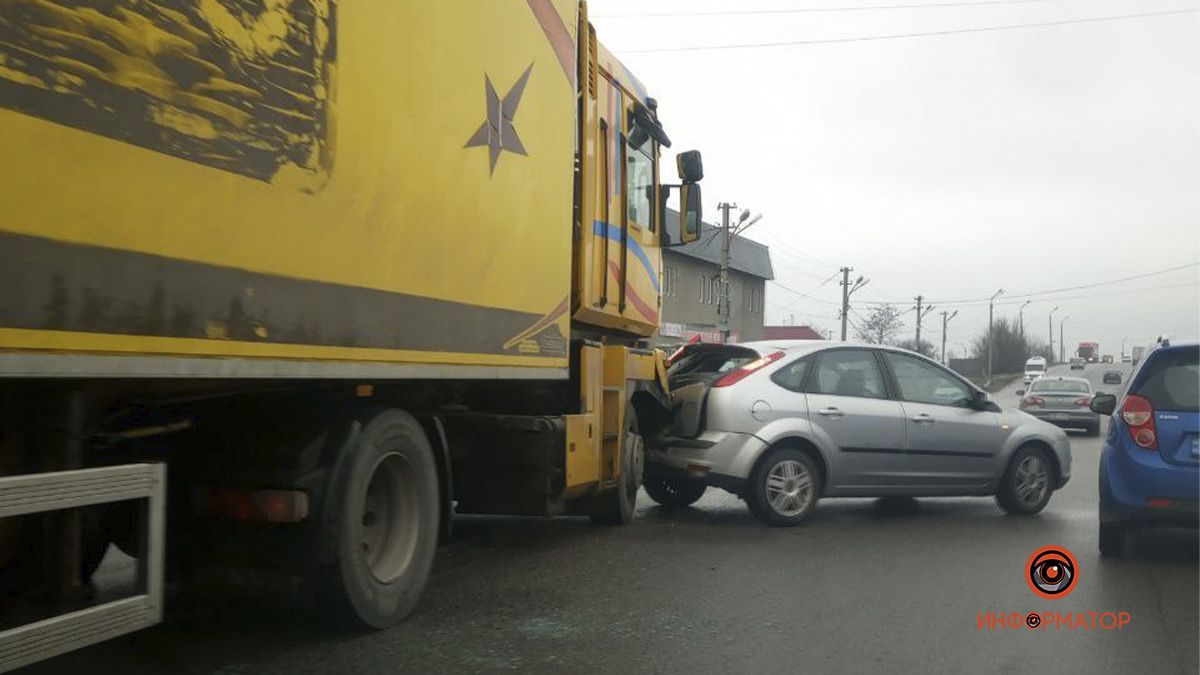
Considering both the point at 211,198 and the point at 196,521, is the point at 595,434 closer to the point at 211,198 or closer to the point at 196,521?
the point at 196,521

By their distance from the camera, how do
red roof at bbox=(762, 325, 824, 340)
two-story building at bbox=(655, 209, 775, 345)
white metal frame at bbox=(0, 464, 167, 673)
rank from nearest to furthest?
white metal frame at bbox=(0, 464, 167, 673)
two-story building at bbox=(655, 209, 775, 345)
red roof at bbox=(762, 325, 824, 340)

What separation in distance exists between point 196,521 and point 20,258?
2067 mm

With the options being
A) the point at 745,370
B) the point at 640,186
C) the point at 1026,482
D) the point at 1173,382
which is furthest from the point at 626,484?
the point at 1173,382

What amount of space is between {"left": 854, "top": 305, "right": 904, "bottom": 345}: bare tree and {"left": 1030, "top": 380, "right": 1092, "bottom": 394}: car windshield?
50.8 m

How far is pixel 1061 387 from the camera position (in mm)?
23734

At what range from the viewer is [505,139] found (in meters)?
5.53

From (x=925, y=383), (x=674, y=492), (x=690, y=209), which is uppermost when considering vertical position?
(x=690, y=209)

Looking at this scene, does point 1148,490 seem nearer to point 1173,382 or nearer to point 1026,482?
point 1173,382

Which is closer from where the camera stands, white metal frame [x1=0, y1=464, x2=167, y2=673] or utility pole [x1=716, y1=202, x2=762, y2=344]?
white metal frame [x1=0, y1=464, x2=167, y2=673]

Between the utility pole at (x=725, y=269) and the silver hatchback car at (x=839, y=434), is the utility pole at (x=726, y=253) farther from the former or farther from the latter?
the silver hatchback car at (x=839, y=434)

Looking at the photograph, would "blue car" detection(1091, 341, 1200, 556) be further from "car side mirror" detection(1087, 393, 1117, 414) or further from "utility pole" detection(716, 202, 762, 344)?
"utility pole" detection(716, 202, 762, 344)

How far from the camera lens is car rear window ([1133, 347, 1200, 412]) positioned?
668cm

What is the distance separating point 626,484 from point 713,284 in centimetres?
4662

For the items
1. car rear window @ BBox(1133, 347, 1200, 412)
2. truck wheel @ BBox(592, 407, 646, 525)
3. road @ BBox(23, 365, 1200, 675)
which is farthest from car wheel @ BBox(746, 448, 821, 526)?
car rear window @ BBox(1133, 347, 1200, 412)
